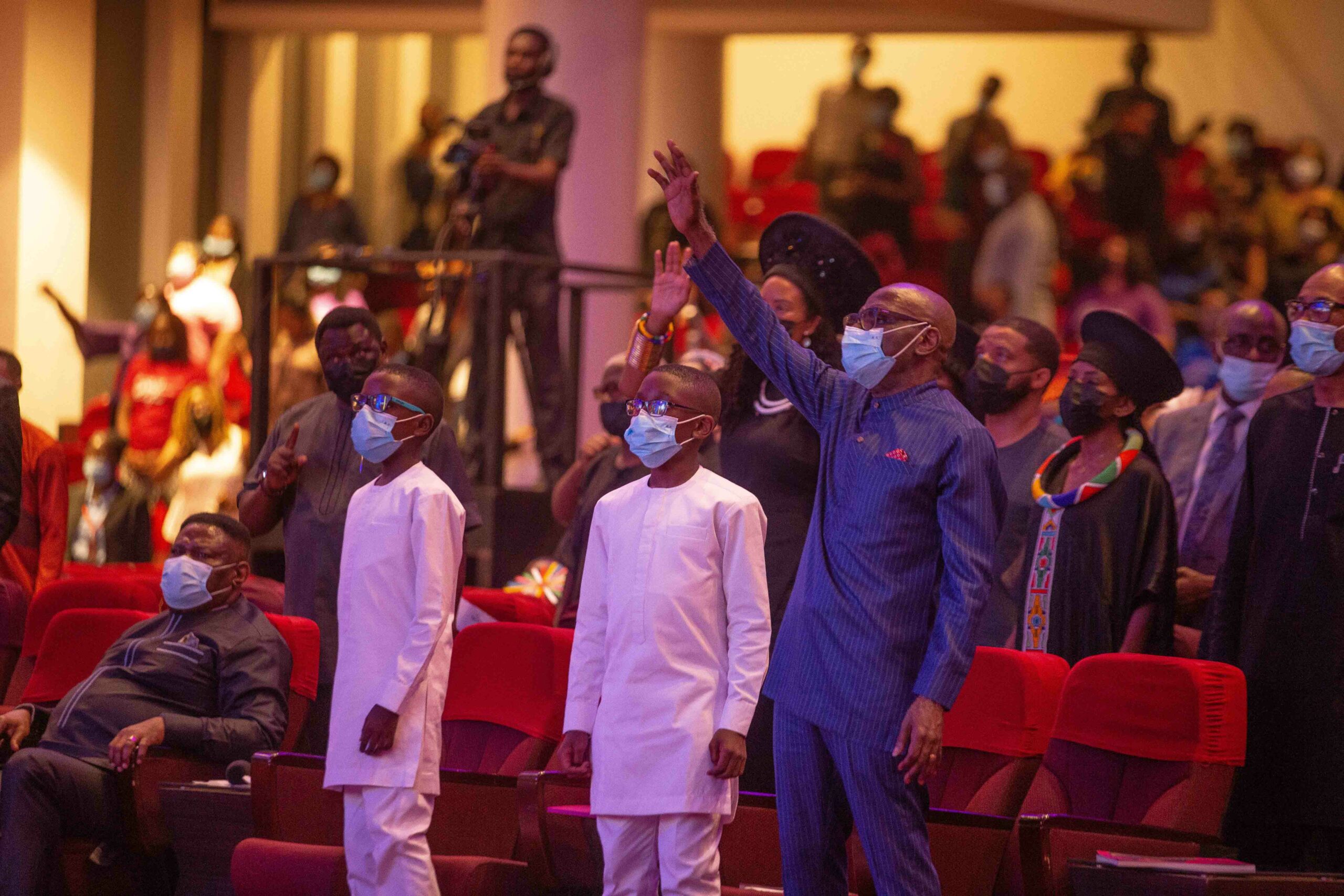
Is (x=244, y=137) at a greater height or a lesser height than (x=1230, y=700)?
greater

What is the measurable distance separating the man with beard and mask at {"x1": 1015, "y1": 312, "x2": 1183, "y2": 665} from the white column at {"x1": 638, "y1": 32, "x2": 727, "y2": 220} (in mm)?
8608

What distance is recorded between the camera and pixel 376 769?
13.8 feet

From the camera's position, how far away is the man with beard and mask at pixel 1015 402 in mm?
5453

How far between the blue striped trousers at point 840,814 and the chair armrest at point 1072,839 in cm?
56

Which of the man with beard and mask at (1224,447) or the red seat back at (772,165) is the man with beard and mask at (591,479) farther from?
the red seat back at (772,165)

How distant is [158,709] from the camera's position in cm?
523

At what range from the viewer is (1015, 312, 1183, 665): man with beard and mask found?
5035 mm

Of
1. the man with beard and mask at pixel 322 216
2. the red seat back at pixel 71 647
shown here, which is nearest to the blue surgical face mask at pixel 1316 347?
the red seat back at pixel 71 647

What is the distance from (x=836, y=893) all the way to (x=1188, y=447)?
3.10 meters

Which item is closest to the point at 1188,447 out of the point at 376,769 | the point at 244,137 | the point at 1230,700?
the point at 1230,700

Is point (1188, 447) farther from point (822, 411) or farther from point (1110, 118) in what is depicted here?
point (1110, 118)

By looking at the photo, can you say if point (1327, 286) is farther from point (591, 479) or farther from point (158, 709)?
point (158, 709)

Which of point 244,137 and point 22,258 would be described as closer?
point 22,258

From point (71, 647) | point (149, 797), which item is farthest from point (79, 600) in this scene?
point (149, 797)
